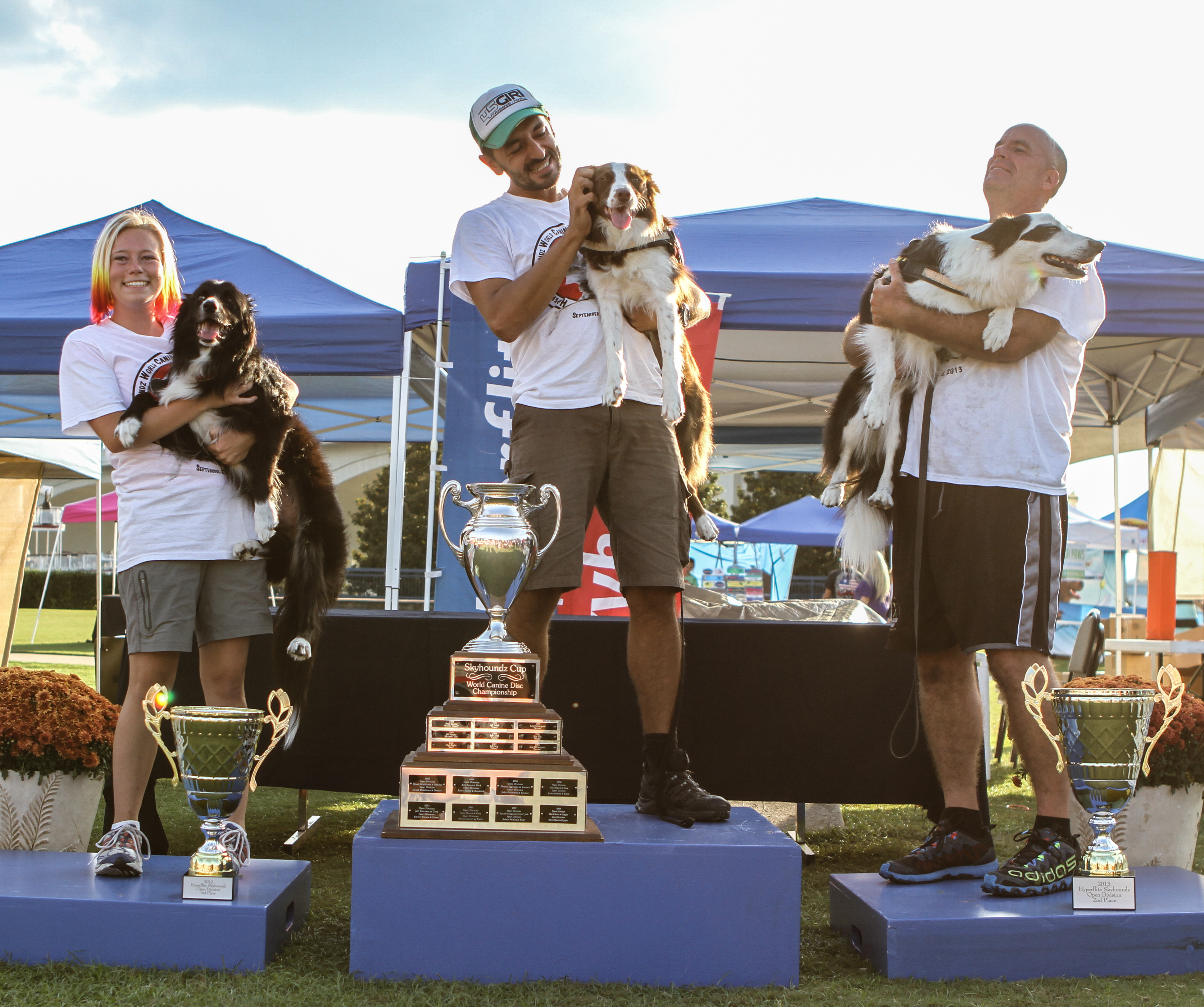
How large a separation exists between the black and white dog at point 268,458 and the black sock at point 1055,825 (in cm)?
182

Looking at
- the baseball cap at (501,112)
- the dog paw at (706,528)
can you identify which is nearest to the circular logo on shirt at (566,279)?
the baseball cap at (501,112)

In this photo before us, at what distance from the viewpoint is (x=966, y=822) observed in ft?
7.77

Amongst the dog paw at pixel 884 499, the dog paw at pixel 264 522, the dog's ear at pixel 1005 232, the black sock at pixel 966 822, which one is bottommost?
the black sock at pixel 966 822

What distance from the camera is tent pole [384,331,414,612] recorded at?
211 inches

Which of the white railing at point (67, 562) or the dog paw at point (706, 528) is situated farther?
the white railing at point (67, 562)

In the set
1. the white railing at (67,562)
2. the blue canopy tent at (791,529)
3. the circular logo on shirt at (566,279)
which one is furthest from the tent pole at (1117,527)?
the white railing at (67,562)

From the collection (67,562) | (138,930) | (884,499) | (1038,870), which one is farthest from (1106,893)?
(67,562)

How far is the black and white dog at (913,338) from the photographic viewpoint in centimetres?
232

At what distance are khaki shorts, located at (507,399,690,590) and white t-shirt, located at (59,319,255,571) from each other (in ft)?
2.31

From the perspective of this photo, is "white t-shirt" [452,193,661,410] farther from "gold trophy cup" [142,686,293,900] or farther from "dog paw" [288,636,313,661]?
"gold trophy cup" [142,686,293,900]

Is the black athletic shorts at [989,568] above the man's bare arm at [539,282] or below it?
below

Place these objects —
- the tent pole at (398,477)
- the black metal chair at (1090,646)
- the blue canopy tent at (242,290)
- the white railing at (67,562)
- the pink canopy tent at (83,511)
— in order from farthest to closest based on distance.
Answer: the white railing at (67,562), the pink canopy tent at (83,511), the black metal chair at (1090,646), the tent pole at (398,477), the blue canopy tent at (242,290)

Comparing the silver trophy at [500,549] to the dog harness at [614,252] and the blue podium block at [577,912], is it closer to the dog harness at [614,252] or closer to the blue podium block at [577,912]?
the blue podium block at [577,912]

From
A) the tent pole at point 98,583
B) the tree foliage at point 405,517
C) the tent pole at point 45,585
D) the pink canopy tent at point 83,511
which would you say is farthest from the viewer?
the tree foliage at point 405,517
